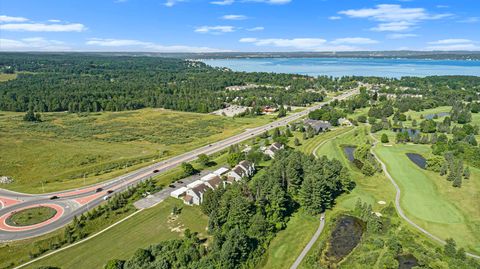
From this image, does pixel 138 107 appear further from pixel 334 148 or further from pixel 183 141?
pixel 334 148

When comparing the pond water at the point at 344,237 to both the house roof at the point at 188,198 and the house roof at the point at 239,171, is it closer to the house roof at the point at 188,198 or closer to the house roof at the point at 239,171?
the house roof at the point at 239,171

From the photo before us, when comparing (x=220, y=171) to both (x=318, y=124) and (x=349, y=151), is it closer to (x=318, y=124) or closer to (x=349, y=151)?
(x=349, y=151)

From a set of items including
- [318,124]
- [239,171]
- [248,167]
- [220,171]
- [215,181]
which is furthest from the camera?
[318,124]

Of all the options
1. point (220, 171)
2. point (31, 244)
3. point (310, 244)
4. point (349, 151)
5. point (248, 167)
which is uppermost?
point (248, 167)

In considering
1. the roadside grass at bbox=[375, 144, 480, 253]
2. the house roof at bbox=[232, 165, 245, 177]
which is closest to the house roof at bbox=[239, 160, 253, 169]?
the house roof at bbox=[232, 165, 245, 177]

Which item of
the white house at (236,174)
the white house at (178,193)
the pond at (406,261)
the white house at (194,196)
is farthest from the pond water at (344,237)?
the white house at (178,193)

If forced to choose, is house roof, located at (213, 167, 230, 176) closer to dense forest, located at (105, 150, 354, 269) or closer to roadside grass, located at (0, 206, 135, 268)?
dense forest, located at (105, 150, 354, 269)

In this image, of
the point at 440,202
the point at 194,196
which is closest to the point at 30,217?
the point at 194,196

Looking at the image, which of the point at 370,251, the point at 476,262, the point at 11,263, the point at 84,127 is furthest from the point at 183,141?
the point at 476,262
